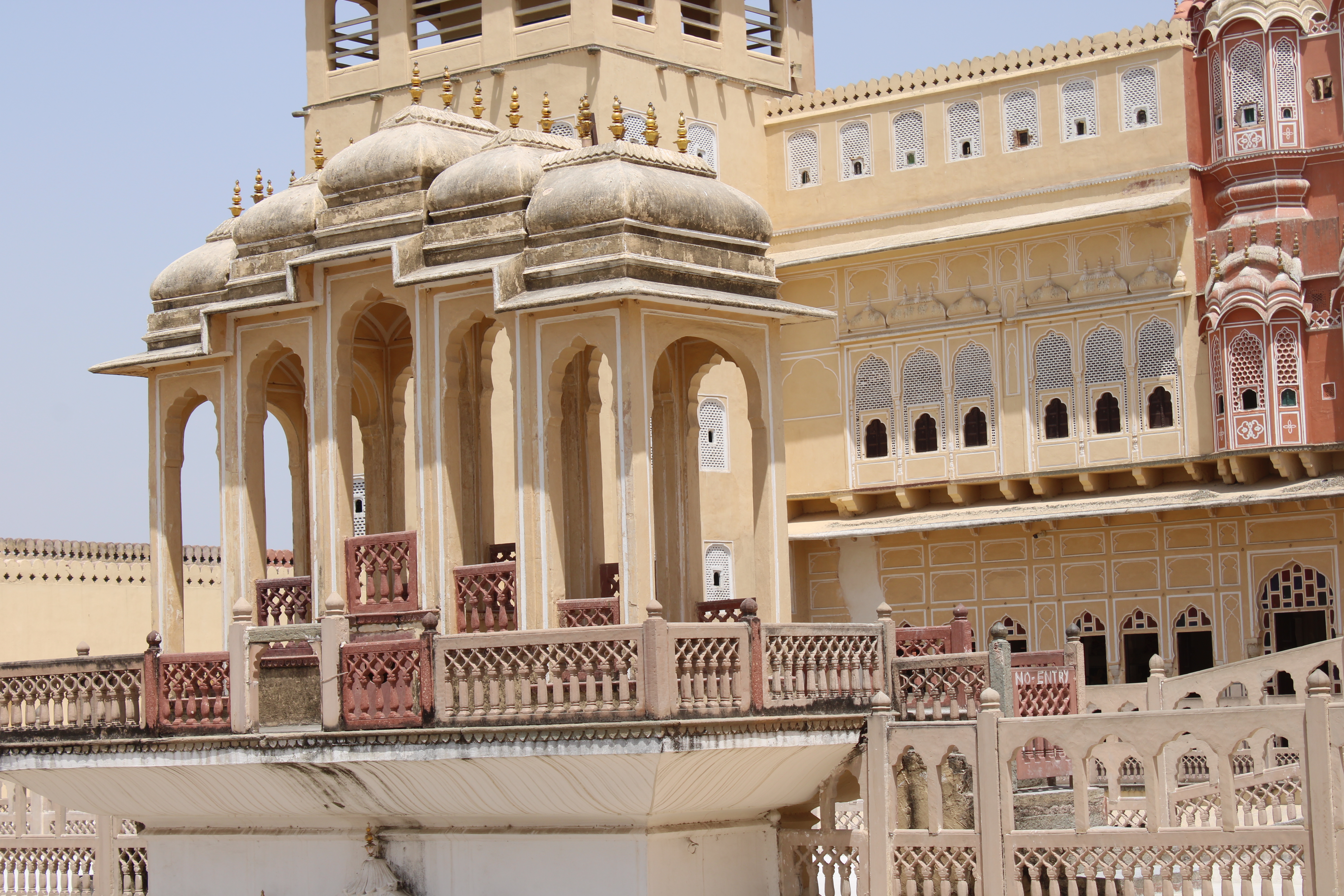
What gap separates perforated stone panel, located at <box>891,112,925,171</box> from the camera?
27438 millimetres

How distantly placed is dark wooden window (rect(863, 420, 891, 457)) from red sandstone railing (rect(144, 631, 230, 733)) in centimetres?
1378

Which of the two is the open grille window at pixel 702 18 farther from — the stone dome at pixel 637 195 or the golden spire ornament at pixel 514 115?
the stone dome at pixel 637 195

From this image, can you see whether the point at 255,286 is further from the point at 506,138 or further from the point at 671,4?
the point at 671,4

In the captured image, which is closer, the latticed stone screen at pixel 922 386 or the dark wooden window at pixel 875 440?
the latticed stone screen at pixel 922 386

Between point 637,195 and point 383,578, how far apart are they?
3.34 metres

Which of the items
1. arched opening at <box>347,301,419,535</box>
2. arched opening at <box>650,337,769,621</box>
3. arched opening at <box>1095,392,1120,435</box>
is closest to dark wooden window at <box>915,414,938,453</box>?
arched opening at <box>1095,392,1120,435</box>

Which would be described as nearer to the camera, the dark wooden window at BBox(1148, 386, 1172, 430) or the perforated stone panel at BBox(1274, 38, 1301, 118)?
the perforated stone panel at BBox(1274, 38, 1301, 118)

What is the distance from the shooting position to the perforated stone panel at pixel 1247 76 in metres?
Answer: 25.2

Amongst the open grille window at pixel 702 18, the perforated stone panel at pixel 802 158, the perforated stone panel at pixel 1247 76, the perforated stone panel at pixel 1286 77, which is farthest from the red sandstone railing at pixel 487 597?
the open grille window at pixel 702 18

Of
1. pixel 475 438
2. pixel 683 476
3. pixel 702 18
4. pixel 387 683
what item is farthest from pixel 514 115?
pixel 702 18

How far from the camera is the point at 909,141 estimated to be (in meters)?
27.5

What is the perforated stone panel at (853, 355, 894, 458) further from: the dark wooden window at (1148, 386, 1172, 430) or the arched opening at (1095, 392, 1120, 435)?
the dark wooden window at (1148, 386, 1172, 430)

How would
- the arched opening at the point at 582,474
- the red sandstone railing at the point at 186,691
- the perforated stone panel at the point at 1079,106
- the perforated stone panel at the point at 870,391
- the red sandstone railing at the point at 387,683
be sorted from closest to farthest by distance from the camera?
the red sandstone railing at the point at 387,683, the red sandstone railing at the point at 186,691, the arched opening at the point at 582,474, the perforated stone panel at the point at 1079,106, the perforated stone panel at the point at 870,391

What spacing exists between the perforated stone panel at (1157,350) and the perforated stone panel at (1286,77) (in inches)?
114
